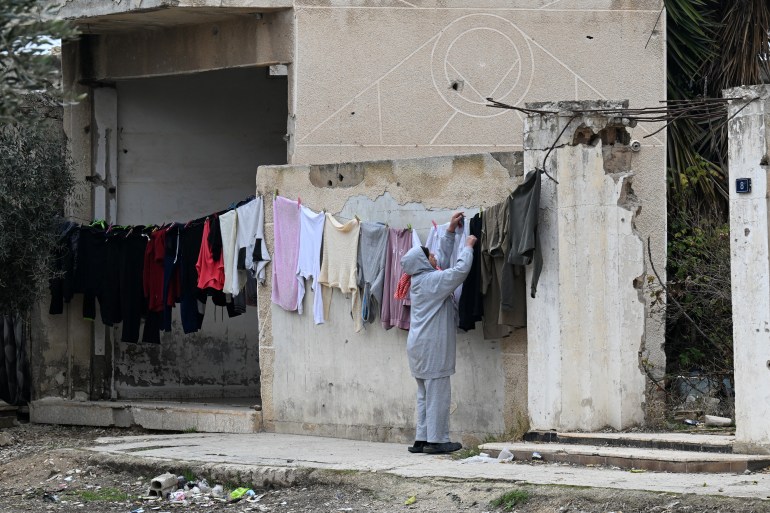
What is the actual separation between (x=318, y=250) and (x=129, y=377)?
487 centimetres

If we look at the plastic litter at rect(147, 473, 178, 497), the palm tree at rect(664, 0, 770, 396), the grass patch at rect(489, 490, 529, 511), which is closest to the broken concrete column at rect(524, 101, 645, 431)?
the grass patch at rect(489, 490, 529, 511)

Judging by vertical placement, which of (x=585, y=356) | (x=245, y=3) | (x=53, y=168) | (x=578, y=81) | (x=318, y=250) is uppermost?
(x=245, y=3)

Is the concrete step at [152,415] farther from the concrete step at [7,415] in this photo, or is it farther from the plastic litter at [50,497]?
the plastic litter at [50,497]

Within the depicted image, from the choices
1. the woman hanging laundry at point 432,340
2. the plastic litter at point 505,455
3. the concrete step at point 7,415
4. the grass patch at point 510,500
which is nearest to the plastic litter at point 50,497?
the woman hanging laundry at point 432,340

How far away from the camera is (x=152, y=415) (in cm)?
1334

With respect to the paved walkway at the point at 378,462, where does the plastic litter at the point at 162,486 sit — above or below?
below

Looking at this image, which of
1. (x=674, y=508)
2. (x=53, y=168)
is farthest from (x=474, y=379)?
(x=53, y=168)

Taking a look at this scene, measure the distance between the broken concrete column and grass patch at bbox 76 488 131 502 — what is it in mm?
3243

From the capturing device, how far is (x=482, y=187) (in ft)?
34.2

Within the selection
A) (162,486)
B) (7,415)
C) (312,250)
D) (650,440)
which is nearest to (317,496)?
(162,486)

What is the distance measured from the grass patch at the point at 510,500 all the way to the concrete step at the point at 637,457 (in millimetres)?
1069

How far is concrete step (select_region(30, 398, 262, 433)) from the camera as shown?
12312 mm

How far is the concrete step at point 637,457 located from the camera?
26.7 feet

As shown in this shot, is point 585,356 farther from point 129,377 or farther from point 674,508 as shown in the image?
point 129,377
